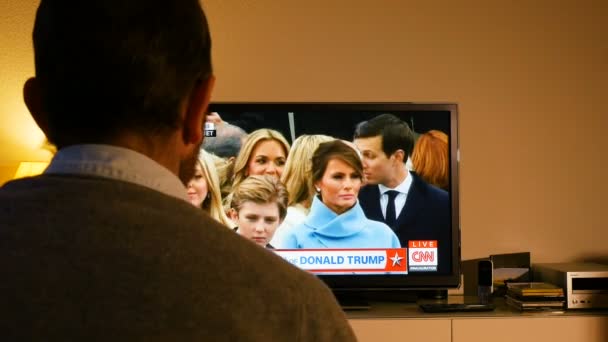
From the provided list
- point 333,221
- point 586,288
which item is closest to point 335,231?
point 333,221

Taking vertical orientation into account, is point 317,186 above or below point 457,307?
above

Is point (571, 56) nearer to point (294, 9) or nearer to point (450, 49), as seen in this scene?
point (450, 49)

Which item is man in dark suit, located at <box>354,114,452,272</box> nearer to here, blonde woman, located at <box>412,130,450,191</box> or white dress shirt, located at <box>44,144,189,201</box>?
blonde woman, located at <box>412,130,450,191</box>

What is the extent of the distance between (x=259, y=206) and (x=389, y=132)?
582 mm

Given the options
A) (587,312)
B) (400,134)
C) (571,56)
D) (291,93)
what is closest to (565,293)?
(587,312)

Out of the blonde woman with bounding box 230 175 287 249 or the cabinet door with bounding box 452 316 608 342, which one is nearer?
the cabinet door with bounding box 452 316 608 342

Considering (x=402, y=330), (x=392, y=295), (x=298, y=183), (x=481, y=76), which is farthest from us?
(x=481, y=76)

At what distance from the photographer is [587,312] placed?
8.52ft

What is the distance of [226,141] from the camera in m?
2.72

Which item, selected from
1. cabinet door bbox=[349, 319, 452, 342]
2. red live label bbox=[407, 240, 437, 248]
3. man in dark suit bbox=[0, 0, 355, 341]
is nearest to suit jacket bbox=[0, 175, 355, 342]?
man in dark suit bbox=[0, 0, 355, 341]

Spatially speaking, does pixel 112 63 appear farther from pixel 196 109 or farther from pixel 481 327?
pixel 481 327

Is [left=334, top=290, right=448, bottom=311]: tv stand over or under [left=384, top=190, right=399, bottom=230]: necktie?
under

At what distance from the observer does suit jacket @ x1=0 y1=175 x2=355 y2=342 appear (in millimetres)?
507

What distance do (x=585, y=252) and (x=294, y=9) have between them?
5.48 feet
